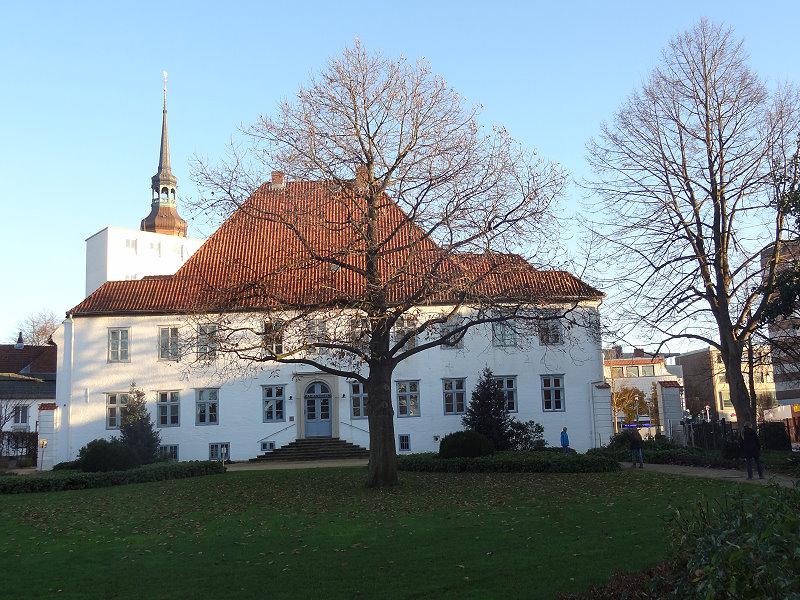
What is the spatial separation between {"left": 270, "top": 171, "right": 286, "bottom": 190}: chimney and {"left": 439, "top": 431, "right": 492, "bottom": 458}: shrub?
10587 mm

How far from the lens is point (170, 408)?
38.2 metres

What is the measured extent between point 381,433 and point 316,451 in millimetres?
15990

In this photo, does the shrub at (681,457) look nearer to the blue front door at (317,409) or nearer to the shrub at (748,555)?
the blue front door at (317,409)

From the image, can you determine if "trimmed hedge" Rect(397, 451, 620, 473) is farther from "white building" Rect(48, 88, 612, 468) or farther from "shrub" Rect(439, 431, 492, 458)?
"white building" Rect(48, 88, 612, 468)

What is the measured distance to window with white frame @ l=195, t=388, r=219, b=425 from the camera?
38.1m

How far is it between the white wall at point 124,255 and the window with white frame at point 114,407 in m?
43.3

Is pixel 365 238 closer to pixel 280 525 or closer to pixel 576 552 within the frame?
pixel 280 525

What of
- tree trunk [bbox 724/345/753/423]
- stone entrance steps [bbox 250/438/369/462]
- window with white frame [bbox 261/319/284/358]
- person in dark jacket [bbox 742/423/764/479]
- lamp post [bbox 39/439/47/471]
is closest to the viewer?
window with white frame [bbox 261/319/284/358]

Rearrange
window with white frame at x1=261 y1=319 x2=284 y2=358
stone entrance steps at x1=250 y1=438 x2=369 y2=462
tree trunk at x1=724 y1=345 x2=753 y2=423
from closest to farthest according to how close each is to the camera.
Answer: window with white frame at x1=261 y1=319 x2=284 y2=358 < tree trunk at x1=724 y1=345 x2=753 y2=423 < stone entrance steps at x1=250 y1=438 x2=369 y2=462

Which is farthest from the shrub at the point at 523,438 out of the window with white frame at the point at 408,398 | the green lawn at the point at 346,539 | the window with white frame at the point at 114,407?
the window with white frame at the point at 114,407

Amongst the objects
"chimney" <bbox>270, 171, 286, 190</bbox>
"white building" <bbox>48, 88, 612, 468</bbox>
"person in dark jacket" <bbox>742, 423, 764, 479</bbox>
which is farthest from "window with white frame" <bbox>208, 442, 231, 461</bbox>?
"person in dark jacket" <bbox>742, 423, 764, 479</bbox>

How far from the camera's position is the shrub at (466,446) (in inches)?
1076

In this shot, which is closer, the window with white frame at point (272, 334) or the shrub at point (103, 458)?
the window with white frame at point (272, 334)

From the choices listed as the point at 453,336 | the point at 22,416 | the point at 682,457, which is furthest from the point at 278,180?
the point at 22,416
